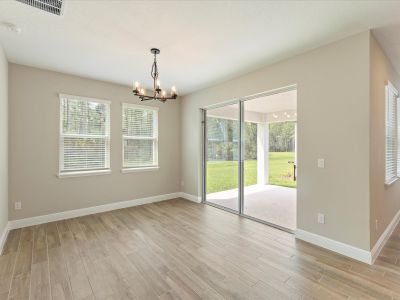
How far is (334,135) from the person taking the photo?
266cm

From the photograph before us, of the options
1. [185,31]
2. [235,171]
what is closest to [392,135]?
[235,171]

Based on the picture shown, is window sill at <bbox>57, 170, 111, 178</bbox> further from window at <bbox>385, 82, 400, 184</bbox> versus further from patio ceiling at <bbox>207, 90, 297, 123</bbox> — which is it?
window at <bbox>385, 82, 400, 184</bbox>

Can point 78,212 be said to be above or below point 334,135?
below

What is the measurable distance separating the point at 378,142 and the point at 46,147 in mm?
5290

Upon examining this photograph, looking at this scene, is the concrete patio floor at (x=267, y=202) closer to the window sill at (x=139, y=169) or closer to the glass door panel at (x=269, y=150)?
the glass door panel at (x=269, y=150)

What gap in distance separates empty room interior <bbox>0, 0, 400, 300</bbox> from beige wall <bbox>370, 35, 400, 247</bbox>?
32 millimetres

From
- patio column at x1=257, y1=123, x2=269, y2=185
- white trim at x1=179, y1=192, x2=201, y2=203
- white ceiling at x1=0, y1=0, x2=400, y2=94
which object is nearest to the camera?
white ceiling at x1=0, y1=0, x2=400, y2=94

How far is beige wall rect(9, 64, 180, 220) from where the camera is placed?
3.44 meters

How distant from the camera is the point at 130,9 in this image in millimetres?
Answer: 2051

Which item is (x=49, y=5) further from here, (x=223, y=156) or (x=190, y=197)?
(x=190, y=197)

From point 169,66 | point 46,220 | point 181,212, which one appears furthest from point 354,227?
point 46,220

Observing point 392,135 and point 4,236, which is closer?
point 4,236

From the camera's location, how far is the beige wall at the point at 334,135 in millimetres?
2434

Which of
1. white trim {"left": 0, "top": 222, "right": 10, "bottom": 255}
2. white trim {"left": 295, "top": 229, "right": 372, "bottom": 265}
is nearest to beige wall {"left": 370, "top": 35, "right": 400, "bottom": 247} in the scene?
white trim {"left": 295, "top": 229, "right": 372, "bottom": 265}
